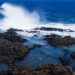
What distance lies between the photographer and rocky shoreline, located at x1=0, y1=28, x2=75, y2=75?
31.7 feet

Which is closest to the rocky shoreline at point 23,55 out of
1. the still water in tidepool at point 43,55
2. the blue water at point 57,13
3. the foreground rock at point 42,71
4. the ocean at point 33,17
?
the foreground rock at point 42,71

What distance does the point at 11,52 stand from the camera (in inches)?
483

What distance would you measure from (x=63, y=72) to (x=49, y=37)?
6572 mm

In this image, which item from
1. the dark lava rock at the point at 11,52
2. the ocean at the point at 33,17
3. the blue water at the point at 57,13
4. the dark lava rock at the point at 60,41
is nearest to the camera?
the dark lava rock at the point at 11,52

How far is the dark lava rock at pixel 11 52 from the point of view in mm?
11798

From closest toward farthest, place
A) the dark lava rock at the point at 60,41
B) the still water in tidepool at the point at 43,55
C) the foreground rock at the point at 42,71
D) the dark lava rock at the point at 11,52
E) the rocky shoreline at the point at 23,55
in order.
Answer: the foreground rock at the point at 42,71, the rocky shoreline at the point at 23,55, the still water in tidepool at the point at 43,55, the dark lava rock at the point at 11,52, the dark lava rock at the point at 60,41

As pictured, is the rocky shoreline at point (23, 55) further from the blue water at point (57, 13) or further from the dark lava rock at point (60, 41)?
the blue water at point (57, 13)

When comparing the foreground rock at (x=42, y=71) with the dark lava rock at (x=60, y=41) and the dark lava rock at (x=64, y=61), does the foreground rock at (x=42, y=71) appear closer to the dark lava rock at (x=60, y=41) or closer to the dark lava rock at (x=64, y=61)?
the dark lava rock at (x=64, y=61)

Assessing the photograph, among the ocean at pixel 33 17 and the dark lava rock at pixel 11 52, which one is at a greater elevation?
the ocean at pixel 33 17

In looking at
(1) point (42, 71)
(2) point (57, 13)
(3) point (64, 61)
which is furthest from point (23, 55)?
(2) point (57, 13)

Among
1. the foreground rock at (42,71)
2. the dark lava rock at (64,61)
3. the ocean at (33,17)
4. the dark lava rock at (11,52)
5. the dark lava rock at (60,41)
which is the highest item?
the ocean at (33,17)

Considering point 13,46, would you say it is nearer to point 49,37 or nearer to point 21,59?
point 21,59

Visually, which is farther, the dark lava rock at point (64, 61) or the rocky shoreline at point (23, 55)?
the dark lava rock at point (64, 61)

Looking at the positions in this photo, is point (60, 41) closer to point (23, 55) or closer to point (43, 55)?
point (43, 55)
